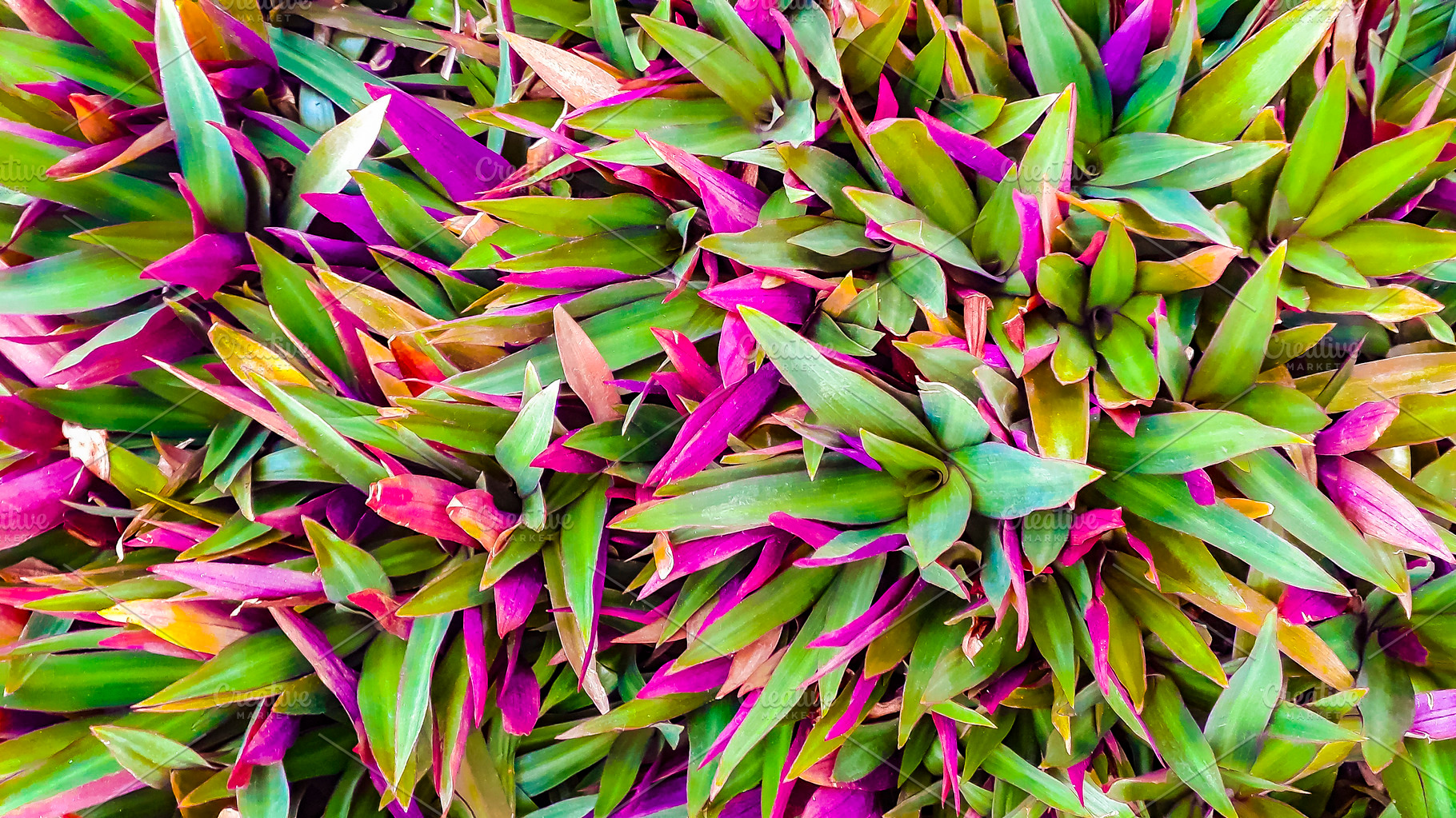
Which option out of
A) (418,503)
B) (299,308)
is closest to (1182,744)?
(418,503)

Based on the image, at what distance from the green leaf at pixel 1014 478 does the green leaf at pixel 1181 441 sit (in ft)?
0.30

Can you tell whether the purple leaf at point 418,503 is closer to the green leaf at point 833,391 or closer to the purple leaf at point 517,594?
the purple leaf at point 517,594

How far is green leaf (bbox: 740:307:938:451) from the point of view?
681 millimetres

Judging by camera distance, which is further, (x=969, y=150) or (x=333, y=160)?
(x=333, y=160)

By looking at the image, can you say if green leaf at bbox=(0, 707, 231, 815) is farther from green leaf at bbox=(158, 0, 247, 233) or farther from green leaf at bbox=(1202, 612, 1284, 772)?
green leaf at bbox=(1202, 612, 1284, 772)

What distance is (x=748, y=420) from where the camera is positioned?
77cm

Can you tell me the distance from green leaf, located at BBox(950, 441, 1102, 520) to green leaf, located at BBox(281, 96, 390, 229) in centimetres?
67

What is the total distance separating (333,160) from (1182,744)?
1.02 metres

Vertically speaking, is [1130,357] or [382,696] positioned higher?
[1130,357]

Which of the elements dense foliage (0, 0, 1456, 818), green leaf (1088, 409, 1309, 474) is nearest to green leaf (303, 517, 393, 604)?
dense foliage (0, 0, 1456, 818)

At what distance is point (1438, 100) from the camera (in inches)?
29.5

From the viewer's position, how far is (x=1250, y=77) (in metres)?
0.75

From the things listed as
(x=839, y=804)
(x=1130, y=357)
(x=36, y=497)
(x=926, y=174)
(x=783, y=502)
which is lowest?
(x=839, y=804)

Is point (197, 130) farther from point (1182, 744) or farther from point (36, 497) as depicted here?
point (1182, 744)
